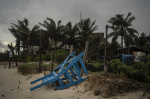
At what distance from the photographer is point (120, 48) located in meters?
22.8

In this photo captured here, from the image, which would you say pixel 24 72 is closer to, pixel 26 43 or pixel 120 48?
pixel 26 43

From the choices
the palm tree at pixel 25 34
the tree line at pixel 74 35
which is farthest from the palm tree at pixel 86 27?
the palm tree at pixel 25 34

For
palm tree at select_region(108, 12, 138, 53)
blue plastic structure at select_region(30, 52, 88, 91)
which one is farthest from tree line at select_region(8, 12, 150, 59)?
blue plastic structure at select_region(30, 52, 88, 91)

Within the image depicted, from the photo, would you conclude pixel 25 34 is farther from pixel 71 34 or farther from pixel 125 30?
pixel 125 30

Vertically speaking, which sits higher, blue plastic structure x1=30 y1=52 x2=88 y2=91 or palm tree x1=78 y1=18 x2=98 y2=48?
palm tree x1=78 y1=18 x2=98 y2=48

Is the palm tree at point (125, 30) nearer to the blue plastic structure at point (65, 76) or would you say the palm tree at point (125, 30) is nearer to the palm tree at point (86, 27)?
the palm tree at point (86, 27)

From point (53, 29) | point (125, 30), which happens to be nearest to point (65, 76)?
point (53, 29)

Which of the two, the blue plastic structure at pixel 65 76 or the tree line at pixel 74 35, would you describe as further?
the tree line at pixel 74 35

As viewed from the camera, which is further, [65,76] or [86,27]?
[86,27]

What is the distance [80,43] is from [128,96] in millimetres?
20311

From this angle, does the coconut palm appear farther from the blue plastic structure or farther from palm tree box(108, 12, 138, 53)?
the blue plastic structure

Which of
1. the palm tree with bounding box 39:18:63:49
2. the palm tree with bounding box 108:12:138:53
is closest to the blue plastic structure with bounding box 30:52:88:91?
the palm tree with bounding box 39:18:63:49

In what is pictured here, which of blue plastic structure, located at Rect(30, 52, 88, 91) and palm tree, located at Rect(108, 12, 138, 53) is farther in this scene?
palm tree, located at Rect(108, 12, 138, 53)

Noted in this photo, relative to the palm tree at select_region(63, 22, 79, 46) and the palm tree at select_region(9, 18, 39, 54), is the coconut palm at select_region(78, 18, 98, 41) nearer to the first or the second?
the palm tree at select_region(63, 22, 79, 46)
